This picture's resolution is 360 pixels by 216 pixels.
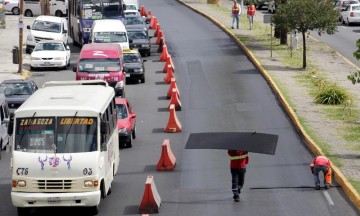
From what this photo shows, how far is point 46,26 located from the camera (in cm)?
6166

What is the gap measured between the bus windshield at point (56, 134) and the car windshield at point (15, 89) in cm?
1606

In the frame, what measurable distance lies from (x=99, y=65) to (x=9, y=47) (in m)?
19.8

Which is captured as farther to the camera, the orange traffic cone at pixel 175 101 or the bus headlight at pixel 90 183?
the orange traffic cone at pixel 175 101

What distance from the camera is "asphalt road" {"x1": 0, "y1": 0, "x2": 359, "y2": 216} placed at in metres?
24.5

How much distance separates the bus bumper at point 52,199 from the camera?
2275cm

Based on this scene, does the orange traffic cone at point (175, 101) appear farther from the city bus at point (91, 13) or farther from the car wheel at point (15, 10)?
the car wheel at point (15, 10)

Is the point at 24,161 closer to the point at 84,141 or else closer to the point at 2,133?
the point at 84,141

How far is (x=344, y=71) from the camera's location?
50.1 meters

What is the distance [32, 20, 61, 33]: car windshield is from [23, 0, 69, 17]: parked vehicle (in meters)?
17.6

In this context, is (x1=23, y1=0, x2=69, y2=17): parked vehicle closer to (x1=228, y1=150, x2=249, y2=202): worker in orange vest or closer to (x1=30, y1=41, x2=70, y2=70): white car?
(x1=30, y1=41, x2=70, y2=70): white car

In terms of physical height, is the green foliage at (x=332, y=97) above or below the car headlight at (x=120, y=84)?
below

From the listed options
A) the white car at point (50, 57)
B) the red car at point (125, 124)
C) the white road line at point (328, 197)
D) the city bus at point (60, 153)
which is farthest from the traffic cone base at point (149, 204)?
the white car at point (50, 57)

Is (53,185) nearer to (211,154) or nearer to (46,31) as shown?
(211,154)

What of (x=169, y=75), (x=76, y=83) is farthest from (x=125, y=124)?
(x=169, y=75)
